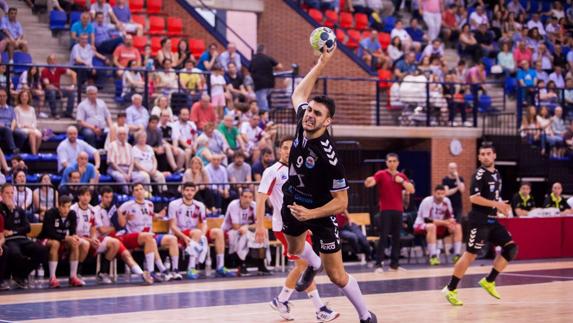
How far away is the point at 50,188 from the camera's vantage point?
18828 millimetres

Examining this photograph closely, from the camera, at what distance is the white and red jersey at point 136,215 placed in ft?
61.2

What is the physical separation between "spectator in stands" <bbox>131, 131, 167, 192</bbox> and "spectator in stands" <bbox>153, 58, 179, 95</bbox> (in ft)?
10.1

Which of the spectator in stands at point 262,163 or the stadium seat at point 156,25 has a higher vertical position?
the stadium seat at point 156,25

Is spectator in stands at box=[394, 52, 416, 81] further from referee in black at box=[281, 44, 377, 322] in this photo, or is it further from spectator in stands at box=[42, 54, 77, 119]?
referee in black at box=[281, 44, 377, 322]

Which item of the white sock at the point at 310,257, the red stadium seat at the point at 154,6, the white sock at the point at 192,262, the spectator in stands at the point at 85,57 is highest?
the red stadium seat at the point at 154,6

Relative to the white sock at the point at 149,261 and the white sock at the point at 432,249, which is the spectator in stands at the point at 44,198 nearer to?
the white sock at the point at 149,261

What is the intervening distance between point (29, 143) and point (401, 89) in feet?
35.9

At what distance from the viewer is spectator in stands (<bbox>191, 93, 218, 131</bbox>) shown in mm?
23223

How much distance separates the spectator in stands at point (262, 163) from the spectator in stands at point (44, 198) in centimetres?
455

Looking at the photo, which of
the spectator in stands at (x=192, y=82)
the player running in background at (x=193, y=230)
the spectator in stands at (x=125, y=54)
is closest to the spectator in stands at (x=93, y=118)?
the spectator in stands at (x=125, y=54)

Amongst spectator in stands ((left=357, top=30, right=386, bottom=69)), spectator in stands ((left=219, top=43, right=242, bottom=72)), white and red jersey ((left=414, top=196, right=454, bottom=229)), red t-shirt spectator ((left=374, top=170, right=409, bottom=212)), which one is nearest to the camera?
red t-shirt spectator ((left=374, top=170, right=409, bottom=212))

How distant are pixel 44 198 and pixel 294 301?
6.09 metres

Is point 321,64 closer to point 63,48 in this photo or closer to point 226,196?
point 226,196

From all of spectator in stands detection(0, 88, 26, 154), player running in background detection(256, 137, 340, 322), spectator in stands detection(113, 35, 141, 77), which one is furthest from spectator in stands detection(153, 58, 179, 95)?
player running in background detection(256, 137, 340, 322)
